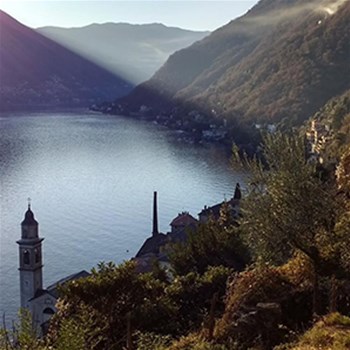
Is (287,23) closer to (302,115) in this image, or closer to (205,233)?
(302,115)

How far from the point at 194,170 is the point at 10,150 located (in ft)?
65.6

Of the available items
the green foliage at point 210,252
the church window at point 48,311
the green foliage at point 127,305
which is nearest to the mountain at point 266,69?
the church window at point 48,311

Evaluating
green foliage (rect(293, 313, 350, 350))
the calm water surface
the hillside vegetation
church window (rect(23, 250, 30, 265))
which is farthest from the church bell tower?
green foliage (rect(293, 313, 350, 350))

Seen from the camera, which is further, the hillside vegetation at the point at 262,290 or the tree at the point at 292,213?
the tree at the point at 292,213

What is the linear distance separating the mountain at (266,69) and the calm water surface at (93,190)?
11.7 m

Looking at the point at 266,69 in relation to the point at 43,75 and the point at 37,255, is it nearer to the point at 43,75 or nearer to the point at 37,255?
the point at 37,255

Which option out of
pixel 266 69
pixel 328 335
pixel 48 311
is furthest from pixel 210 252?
pixel 266 69

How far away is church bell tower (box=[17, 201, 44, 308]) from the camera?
20078 mm

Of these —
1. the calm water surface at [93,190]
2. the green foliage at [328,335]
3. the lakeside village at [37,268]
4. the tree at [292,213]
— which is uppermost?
the tree at [292,213]

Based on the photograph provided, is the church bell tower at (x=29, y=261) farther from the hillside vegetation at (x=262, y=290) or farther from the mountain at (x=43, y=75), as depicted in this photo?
the mountain at (x=43, y=75)

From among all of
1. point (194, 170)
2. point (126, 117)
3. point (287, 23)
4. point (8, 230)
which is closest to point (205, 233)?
point (8, 230)

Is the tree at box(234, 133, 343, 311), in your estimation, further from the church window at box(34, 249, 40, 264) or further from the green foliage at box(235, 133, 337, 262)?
the church window at box(34, 249, 40, 264)

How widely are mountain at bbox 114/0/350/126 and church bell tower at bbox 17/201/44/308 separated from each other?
39.3 metres

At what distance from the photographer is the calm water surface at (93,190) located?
2786 centimetres
